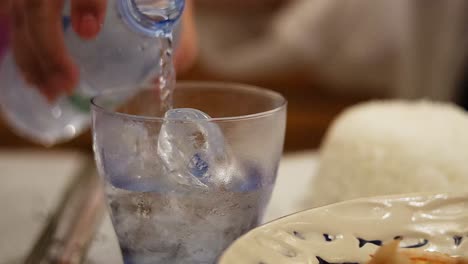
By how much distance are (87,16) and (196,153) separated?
0.44 ft

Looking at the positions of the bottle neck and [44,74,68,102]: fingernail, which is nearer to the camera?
the bottle neck

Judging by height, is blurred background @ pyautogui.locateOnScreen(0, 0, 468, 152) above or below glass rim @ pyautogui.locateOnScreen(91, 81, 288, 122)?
below

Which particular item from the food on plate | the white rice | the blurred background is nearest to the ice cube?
the food on plate

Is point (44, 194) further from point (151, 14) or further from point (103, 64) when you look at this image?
point (151, 14)

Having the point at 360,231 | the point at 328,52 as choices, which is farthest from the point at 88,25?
the point at 328,52

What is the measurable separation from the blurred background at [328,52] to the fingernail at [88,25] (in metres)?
1.00

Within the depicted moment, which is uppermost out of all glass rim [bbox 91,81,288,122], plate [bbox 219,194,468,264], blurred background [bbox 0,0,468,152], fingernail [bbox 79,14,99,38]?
fingernail [bbox 79,14,99,38]

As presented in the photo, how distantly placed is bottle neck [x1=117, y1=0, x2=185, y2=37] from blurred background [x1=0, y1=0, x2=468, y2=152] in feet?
3.30

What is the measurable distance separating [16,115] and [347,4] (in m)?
0.85

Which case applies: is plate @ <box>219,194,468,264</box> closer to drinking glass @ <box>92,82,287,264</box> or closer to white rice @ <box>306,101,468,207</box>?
drinking glass @ <box>92,82,287,264</box>

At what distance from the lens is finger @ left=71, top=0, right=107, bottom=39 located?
1.48 ft

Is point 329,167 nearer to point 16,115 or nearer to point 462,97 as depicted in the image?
point 16,115

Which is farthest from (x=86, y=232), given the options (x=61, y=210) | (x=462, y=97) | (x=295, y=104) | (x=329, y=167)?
(x=462, y=97)

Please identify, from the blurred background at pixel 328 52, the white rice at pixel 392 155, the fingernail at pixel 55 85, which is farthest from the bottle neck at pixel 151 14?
the blurred background at pixel 328 52
